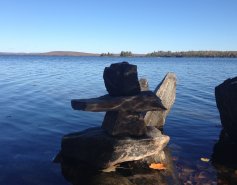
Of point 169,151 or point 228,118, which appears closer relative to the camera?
point 169,151

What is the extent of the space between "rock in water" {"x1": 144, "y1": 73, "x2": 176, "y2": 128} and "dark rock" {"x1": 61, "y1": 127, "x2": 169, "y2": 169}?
4.53 metres

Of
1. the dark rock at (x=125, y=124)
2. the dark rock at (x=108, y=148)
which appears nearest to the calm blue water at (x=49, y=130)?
the dark rock at (x=108, y=148)

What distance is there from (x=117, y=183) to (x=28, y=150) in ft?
13.8

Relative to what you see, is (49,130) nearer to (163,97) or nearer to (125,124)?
(163,97)

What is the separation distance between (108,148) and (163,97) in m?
6.49

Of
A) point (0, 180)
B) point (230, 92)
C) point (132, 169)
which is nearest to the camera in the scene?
point (0, 180)

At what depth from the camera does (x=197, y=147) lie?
1375 cm

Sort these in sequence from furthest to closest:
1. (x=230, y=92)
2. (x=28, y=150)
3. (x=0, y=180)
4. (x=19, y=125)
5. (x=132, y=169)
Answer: (x=19, y=125) → (x=230, y=92) → (x=28, y=150) → (x=132, y=169) → (x=0, y=180)

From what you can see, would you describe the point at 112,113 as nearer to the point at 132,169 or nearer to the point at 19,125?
the point at 132,169

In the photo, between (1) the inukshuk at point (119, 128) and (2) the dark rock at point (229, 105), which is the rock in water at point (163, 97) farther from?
(1) the inukshuk at point (119, 128)

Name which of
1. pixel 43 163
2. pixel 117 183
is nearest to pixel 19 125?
pixel 43 163

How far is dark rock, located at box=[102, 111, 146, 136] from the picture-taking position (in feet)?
35.6

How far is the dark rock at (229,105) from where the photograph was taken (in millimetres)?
13553

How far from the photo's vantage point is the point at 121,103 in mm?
10570
